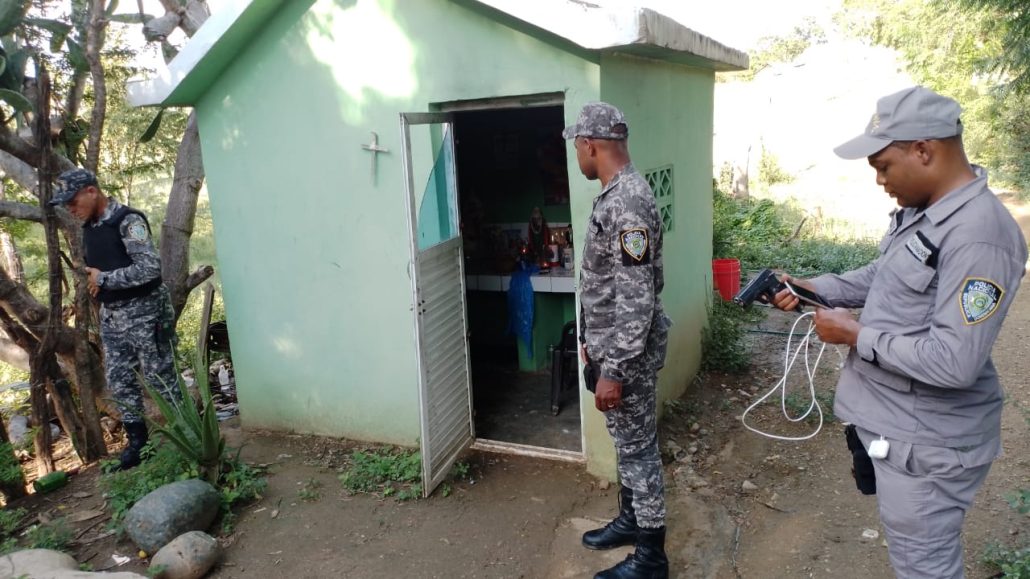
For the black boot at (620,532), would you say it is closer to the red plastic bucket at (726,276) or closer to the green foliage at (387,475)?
the green foliage at (387,475)

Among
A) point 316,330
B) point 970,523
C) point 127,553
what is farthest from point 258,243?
point 970,523

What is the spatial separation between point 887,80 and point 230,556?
24803 mm

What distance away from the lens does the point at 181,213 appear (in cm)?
585

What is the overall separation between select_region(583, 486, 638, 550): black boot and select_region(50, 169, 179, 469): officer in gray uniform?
Answer: 2858 millimetres

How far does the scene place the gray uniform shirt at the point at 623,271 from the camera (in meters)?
2.75

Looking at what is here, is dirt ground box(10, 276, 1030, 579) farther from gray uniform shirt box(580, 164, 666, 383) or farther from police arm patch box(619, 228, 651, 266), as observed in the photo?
police arm patch box(619, 228, 651, 266)

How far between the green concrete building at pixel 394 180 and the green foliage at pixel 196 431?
917 millimetres

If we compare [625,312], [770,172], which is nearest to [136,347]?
[625,312]

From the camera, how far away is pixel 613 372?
283cm

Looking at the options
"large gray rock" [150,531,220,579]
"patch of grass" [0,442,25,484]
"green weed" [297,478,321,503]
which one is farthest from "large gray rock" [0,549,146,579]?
"patch of grass" [0,442,25,484]

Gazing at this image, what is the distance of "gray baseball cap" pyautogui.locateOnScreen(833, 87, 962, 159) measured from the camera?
1852mm

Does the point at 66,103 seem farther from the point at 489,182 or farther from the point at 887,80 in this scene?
the point at 887,80

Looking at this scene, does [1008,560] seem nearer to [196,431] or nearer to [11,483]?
[196,431]

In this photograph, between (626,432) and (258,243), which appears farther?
(258,243)
